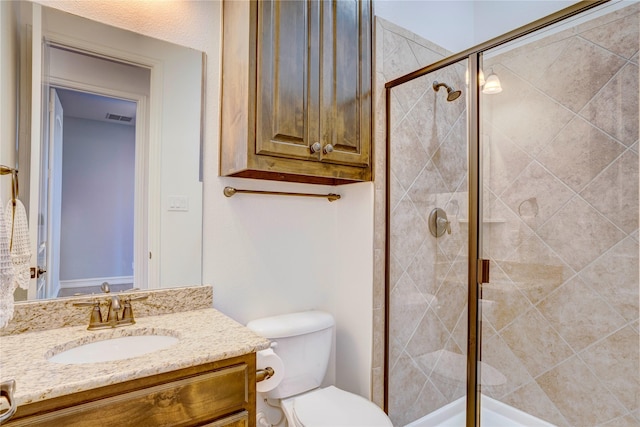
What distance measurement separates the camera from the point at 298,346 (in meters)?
1.54

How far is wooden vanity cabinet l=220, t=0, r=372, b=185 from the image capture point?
1.34 m

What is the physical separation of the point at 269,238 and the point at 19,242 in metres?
0.91

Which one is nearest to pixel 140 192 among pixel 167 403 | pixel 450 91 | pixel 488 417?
pixel 167 403

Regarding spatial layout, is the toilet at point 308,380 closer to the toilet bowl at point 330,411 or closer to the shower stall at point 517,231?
the toilet bowl at point 330,411

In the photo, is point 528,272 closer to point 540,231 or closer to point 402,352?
point 540,231

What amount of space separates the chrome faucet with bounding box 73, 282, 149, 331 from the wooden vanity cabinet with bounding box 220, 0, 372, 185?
63cm

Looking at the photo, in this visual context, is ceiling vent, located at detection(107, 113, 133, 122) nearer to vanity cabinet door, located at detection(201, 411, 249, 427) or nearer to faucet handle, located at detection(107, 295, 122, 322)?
faucet handle, located at detection(107, 295, 122, 322)

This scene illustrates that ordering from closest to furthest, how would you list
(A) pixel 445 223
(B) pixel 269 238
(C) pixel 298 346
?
1. (C) pixel 298 346
2. (B) pixel 269 238
3. (A) pixel 445 223

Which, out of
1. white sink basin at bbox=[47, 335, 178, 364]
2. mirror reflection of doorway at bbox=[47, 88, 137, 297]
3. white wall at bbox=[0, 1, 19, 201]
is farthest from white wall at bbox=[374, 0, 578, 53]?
white sink basin at bbox=[47, 335, 178, 364]

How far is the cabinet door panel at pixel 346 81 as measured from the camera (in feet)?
4.97

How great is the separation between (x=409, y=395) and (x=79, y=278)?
1615mm

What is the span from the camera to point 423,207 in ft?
6.09

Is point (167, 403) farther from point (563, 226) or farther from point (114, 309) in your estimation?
point (563, 226)

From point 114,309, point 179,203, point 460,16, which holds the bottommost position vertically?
point 114,309
